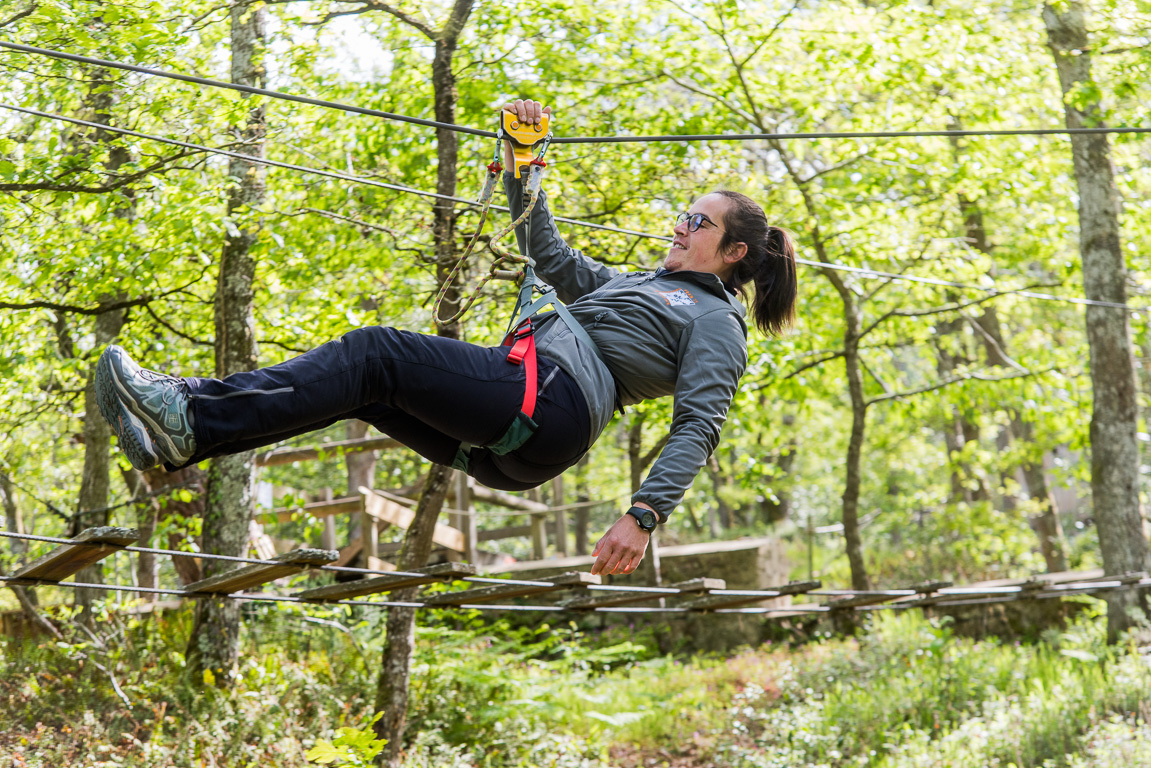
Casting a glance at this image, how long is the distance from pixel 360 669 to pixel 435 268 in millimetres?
2829

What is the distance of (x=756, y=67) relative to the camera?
8.46m

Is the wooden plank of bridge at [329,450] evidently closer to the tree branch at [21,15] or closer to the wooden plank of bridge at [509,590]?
the wooden plank of bridge at [509,590]

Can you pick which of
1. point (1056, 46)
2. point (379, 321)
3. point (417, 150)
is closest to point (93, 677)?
point (379, 321)

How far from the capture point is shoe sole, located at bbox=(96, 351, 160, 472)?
6.92 feet

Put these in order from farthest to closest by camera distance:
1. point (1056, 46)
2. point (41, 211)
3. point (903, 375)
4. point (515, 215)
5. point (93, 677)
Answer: point (903, 375), point (1056, 46), point (93, 677), point (41, 211), point (515, 215)

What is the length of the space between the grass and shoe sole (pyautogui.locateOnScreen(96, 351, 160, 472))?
3.29 meters

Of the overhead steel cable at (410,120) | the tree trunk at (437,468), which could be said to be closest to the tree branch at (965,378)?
the tree trunk at (437,468)

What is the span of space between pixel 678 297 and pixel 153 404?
1.51m

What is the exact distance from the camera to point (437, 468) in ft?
19.5

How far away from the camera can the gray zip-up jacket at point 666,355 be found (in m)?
2.53

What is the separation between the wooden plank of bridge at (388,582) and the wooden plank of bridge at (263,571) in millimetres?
310

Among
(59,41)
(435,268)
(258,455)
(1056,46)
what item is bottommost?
(258,455)

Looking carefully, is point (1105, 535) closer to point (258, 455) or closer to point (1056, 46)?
point (1056, 46)

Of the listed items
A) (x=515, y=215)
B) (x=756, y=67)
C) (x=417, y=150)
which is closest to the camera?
(x=515, y=215)
